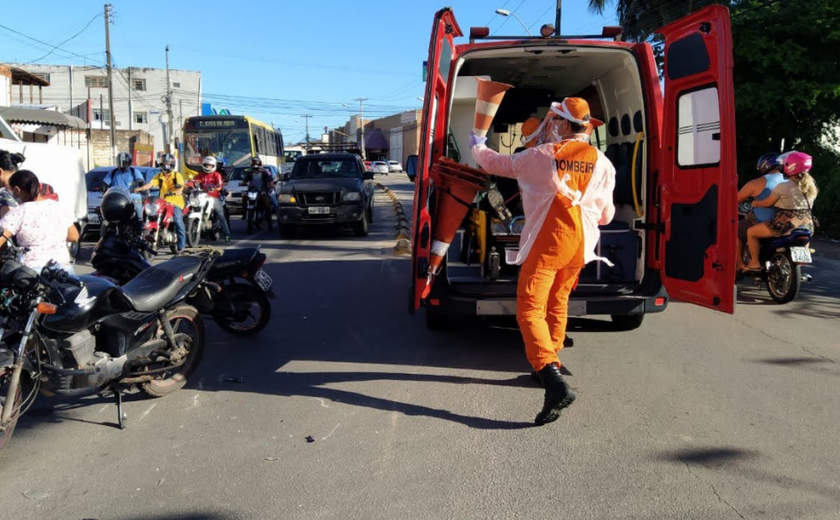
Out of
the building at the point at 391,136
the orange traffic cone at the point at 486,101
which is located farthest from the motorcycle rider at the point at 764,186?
the building at the point at 391,136

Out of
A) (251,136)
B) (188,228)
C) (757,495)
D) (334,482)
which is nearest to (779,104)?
(188,228)

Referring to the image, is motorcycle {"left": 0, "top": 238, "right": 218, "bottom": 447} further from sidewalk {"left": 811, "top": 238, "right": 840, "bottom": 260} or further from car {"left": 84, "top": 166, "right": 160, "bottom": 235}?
sidewalk {"left": 811, "top": 238, "right": 840, "bottom": 260}

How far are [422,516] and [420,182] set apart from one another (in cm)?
266

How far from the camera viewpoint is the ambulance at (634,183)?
4918 millimetres

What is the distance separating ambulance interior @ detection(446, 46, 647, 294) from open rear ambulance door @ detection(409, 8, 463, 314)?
0.28m

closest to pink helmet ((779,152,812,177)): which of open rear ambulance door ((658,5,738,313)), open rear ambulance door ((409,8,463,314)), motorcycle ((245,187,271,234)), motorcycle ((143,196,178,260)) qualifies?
open rear ambulance door ((658,5,738,313))

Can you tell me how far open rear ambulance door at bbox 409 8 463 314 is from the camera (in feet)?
16.5

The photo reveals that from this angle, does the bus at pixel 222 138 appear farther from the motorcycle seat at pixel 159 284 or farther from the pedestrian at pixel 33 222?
the motorcycle seat at pixel 159 284

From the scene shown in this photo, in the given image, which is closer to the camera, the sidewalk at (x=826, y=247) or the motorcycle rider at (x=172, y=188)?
the motorcycle rider at (x=172, y=188)

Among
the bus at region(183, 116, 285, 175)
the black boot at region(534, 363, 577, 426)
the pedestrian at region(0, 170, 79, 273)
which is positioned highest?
the bus at region(183, 116, 285, 175)

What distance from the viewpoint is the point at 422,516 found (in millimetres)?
3215


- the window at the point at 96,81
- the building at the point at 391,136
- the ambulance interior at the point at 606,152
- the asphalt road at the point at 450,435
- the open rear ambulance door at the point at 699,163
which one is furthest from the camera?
the building at the point at 391,136

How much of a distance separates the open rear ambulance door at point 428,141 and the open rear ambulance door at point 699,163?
1.72m

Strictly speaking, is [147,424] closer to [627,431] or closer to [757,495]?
[627,431]
